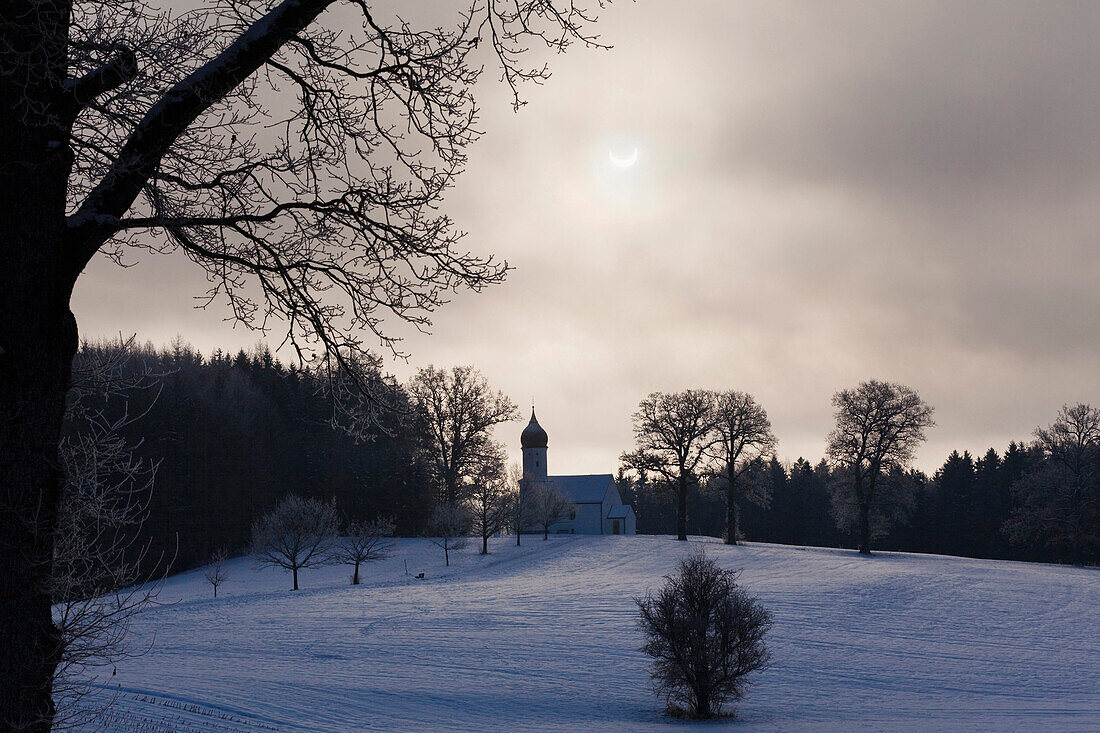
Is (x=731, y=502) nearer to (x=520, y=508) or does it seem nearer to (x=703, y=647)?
(x=520, y=508)

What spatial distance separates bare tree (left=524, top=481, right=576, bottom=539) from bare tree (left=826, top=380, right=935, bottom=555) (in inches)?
962

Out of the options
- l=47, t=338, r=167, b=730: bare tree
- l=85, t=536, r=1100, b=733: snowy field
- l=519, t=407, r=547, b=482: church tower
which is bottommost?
l=85, t=536, r=1100, b=733: snowy field

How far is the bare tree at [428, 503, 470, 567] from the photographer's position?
6378 cm

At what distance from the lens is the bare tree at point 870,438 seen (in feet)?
203

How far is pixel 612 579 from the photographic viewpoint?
50.0m

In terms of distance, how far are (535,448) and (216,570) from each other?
1717 inches

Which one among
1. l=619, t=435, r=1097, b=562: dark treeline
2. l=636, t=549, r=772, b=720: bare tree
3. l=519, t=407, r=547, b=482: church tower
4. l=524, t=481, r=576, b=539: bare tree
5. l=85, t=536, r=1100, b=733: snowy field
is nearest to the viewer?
l=85, t=536, r=1100, b=733: snowy field

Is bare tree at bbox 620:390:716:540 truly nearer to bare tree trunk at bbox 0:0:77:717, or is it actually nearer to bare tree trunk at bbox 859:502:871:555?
bare tree trunk at bbox 859:502:871:555

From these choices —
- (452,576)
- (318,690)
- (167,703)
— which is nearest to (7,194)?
(167,703)

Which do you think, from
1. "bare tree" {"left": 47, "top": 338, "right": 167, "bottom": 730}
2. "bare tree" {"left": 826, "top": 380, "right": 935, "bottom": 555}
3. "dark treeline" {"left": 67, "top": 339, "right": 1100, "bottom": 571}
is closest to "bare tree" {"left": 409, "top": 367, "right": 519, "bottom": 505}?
"dark treeline" {"left": 67, "top": 339, "right": 1100, "bottom": 571}

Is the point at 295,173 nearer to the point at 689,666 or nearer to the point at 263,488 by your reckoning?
the point at 689,666

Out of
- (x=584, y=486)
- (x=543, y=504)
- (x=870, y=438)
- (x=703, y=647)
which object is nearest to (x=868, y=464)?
(x=870, y=438)

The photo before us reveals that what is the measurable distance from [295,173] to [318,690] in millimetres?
17583

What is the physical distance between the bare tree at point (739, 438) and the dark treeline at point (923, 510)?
3.73ft
